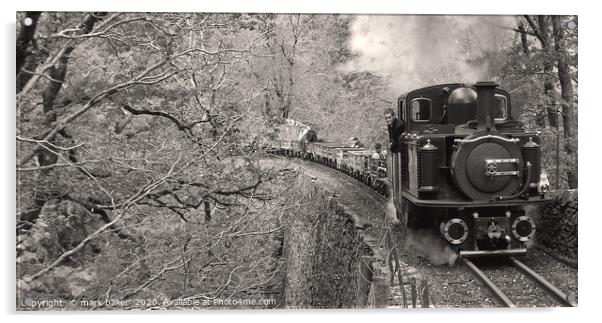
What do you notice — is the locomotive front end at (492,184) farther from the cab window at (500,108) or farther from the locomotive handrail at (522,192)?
the cab window at (500,108)

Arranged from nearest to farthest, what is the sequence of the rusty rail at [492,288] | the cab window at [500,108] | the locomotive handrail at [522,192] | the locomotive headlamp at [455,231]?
the rusty rail at [492,288]
the locomotive handrail at [522,192]
the locomotive headlamp at [455,231]
the cab window at [500,108]

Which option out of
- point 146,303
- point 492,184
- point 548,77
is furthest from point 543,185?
point 146,303

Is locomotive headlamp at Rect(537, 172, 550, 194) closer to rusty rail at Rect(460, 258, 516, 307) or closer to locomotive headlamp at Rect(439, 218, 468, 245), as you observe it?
locomotive headlamp at Rect(439, 218, 468, 245)

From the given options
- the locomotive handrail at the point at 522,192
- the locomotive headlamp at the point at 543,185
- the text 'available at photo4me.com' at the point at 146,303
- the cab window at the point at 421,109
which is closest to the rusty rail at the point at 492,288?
the locomotive handrail at the point at 522,192

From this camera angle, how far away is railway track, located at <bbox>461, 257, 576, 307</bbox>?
541cm

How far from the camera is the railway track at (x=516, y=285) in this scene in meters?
5.41

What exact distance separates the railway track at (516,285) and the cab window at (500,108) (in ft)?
5.20

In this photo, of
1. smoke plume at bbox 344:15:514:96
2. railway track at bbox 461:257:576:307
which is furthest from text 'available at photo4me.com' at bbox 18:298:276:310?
smoke plume at bbox 344:15:514:96

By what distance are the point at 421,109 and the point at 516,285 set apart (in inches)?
84.7

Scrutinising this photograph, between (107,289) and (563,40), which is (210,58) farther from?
(563,40)

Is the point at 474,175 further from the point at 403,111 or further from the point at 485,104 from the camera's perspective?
the point at 403,111

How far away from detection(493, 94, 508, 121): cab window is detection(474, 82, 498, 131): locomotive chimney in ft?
1.51

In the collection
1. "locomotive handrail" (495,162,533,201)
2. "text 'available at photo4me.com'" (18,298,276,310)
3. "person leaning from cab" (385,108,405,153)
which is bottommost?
"text 'available at photo4me.com'" (18,298,276,310)

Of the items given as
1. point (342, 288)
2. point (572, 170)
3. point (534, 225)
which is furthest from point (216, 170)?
point (572, 170)
